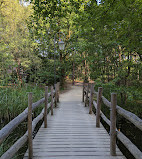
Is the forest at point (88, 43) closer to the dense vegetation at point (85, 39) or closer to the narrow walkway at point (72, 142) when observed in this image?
the dense vegetation at point (85, 39)

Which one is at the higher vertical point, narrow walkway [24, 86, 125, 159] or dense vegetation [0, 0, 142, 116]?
dense vegetation [0, 0, 142, 116]

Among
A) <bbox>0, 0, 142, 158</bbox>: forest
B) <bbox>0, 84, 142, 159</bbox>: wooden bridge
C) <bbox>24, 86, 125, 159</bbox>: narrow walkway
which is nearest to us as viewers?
<bbox>0, 84, 142, 159</bbox>: wooden bridge

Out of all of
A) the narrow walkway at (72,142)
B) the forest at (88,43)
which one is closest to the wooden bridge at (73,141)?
Result: the narrow walkway at (72,142)

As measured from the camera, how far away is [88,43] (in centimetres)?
1012

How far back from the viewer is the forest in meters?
5.51

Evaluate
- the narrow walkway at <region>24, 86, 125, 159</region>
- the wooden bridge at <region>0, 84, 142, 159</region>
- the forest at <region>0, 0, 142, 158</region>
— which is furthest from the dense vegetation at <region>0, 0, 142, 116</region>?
the wooden bridge at <region>0, 84, 142, 159</region>

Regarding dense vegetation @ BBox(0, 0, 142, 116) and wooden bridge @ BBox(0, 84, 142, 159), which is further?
dense vegetation @ BBox(0, 0, 142, 116)

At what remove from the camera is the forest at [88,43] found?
5.51 m

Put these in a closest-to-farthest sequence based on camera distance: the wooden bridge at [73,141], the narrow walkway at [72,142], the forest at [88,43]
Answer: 1. the wooden bridge at [73,141]
2. the narrow walkway at [72,142]
3. the forest at [88,43]

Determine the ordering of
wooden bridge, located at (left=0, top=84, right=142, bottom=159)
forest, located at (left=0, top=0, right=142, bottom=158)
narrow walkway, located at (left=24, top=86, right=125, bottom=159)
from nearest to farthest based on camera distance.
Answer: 1. wooden bridge, located at (left=0, top=84, right=142, bottom=159)
2. narrow walkway, located at (left=24, top=86, right=125, bottom=159)
3. forest, located at (left=0, top=0, right=142, bottom=158)

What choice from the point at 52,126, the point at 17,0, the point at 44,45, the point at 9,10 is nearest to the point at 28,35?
the point at 44,45

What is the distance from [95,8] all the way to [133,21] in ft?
5.10

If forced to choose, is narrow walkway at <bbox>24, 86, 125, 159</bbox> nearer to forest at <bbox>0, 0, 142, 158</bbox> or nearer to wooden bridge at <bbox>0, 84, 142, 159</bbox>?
wooden bridge at <bbox>0, 84, 142, 159</bbox>

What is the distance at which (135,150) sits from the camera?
6.95 feet
